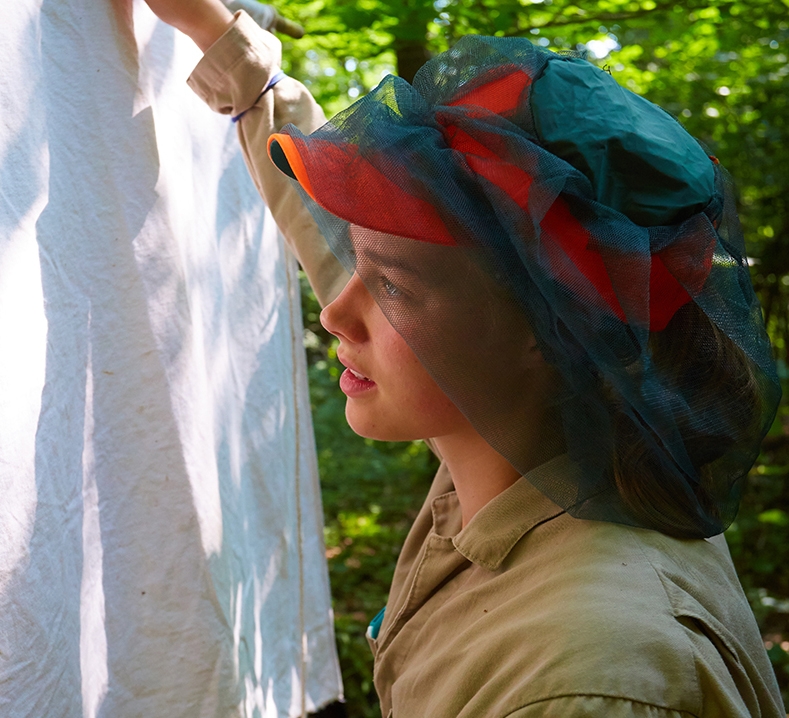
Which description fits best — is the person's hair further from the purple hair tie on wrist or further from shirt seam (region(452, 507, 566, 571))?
the purple hair tie on wrist

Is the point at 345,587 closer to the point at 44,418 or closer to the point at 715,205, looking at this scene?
the point at 44,418

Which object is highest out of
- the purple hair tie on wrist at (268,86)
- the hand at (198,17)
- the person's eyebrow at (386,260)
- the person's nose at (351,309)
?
the hand at (198,17)

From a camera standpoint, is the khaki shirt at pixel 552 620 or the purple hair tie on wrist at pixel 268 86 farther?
the purple hair tie on wrist at pixel 268 86

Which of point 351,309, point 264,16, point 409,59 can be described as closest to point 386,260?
point 351,309

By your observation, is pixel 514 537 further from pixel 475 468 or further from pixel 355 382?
pixel 355 382

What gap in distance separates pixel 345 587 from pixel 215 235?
245 centimetres

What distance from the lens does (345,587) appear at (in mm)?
3605

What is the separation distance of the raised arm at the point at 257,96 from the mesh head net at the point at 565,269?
0.37 metres

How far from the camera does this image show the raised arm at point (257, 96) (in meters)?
1.28

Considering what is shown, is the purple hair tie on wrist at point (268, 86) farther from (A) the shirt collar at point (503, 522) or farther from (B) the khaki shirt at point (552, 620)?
(A) the shirt collar at point (503, 522)

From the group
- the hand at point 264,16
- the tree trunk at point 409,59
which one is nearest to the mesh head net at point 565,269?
the hand at point 264,16

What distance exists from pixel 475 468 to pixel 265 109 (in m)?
0.74

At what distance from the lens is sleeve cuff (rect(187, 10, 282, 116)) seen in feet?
4.21

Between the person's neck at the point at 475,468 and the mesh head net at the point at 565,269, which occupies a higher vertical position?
the mesh head net at the point at 565,269
